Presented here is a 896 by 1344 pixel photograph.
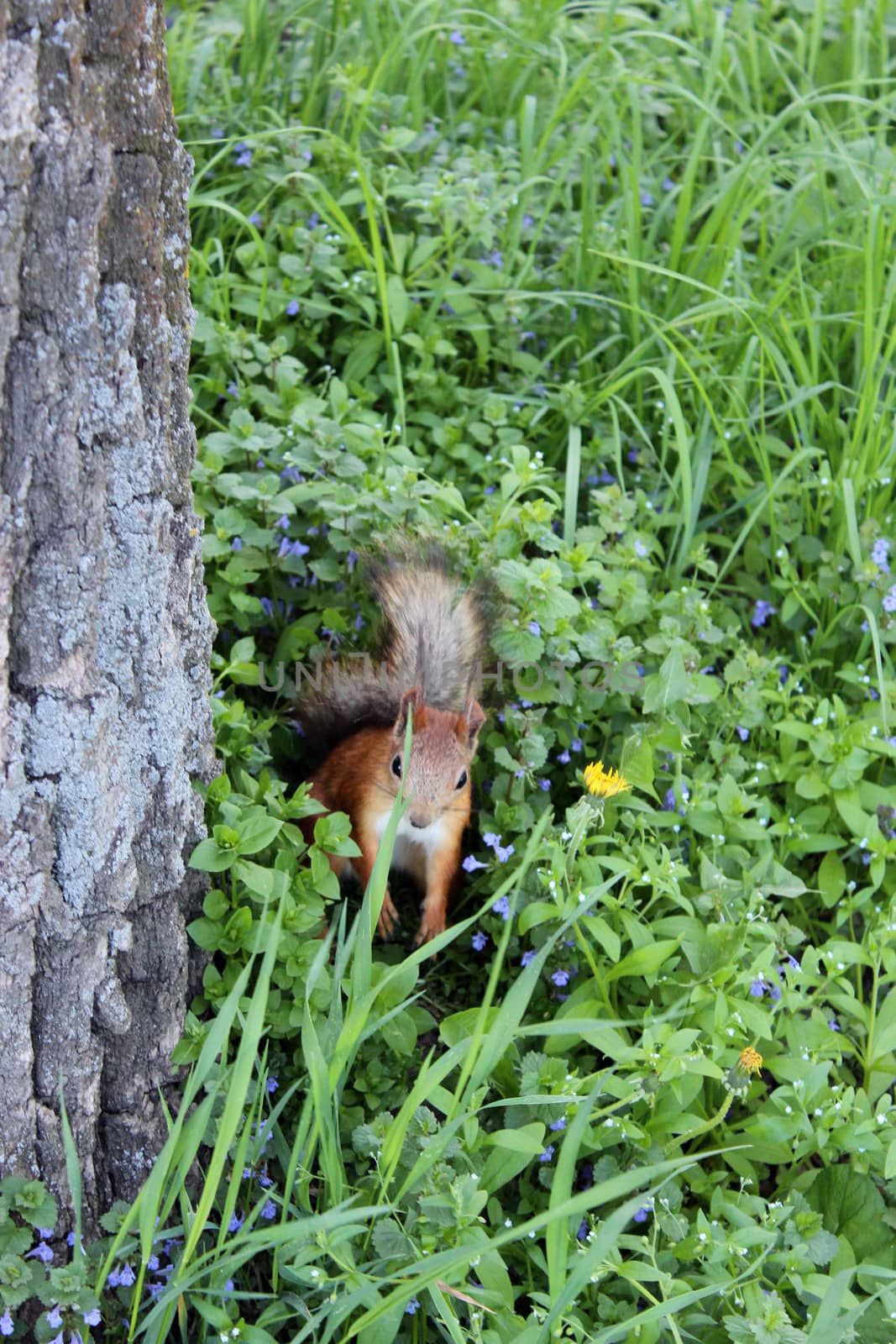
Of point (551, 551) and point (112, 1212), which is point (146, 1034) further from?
point (551, 551)

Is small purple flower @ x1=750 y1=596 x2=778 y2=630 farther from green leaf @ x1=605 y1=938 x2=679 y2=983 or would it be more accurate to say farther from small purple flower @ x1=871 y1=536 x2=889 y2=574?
green leaf @ x1=605 y1=938 x2=679 y2=983

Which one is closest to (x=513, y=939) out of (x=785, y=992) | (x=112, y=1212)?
(x=785, y=992)

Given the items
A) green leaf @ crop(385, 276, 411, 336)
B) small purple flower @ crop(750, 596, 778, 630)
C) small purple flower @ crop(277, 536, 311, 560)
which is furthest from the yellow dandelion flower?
green leaf @ crop(385, 276, 411, 336)

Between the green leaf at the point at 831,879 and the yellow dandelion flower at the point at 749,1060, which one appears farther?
the green leaf at the point at 831,879

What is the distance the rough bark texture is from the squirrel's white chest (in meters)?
0.58

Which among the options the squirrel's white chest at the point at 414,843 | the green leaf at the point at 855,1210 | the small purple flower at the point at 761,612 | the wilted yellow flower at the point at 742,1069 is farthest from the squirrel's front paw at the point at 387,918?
the small purple flower at the point at 761,612

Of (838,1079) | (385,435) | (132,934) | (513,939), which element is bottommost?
(838,1079)

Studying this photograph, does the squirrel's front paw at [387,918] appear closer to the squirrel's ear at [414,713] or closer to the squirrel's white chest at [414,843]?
the squirrel's white chest at [414,843]

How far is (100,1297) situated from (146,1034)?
0.36 metres

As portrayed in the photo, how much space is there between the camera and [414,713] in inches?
93.6

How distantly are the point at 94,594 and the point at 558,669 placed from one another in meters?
1.09

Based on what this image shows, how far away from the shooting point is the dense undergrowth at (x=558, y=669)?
1786 mm

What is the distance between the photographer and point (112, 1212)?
1.79m

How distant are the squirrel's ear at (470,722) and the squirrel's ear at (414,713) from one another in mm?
72
